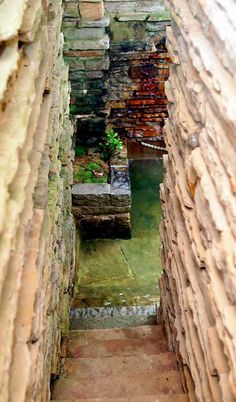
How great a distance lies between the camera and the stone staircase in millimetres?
3156

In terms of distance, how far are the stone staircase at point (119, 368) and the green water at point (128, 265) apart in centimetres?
102

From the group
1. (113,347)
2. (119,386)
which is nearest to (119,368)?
(119,386)

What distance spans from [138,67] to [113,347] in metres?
3.68

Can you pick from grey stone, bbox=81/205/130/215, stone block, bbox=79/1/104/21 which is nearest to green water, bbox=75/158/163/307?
grey stone, bbox=81/205/130/215

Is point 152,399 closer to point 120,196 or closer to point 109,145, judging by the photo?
point 120,196

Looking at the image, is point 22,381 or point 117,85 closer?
point 22,381

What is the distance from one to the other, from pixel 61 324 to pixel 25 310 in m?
2.08

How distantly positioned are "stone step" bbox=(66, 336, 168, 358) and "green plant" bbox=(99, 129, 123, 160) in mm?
2747

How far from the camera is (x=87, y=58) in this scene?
18.0ft

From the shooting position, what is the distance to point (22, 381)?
1682 mm

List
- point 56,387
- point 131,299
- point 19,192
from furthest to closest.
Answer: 1. point 131,299
2. point 56,387
3. point 19,192

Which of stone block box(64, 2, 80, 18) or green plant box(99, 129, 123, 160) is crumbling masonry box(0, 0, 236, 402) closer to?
stone block box(64, 2, 80, 18)

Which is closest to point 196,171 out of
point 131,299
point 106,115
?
point 131,299

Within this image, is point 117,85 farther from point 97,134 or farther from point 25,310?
point 25,310
